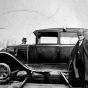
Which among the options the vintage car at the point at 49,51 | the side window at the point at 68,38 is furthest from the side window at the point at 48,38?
the side window at the point at 68,38

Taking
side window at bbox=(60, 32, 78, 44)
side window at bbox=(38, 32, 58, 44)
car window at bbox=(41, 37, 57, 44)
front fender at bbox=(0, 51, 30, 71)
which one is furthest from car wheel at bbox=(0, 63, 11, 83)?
side window at bbox=(60, 32, 78, 44)

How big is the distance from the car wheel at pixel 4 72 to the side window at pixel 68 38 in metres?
1.92

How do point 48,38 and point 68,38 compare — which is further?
point 48,38

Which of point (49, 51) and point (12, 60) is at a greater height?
point (49, 51)

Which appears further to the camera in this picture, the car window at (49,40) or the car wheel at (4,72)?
the car window at (49,40)

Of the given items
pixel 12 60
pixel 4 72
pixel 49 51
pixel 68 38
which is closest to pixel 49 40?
pixel 49 51

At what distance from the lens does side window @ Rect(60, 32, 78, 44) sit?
406cm

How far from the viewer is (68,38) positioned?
4074 millimetres

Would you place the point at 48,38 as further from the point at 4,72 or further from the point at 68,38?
the point at 4,72

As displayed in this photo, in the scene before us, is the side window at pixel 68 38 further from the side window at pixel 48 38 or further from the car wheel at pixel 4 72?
the car wheel at pixel 4 72

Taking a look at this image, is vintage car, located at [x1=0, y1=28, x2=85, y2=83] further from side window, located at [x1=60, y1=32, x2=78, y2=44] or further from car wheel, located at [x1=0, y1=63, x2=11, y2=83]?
car wheel, located at [x1=0, y1=63, x2=11, y2=83]

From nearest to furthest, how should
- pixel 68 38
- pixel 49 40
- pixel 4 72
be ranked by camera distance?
pixel 4 72, pixel 68 38, pixel 49 40

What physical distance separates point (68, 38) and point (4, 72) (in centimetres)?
231

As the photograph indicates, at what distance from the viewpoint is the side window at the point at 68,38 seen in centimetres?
406
